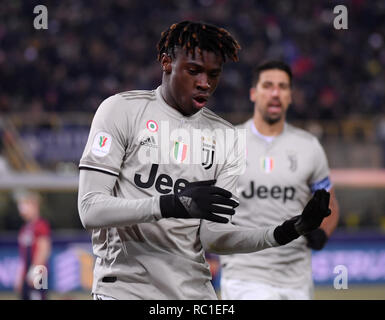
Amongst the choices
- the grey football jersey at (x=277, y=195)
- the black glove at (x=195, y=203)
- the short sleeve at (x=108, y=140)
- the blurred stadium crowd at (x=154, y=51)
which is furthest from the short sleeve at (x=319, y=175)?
the blurred stadium crowd at (x=154, y=51)

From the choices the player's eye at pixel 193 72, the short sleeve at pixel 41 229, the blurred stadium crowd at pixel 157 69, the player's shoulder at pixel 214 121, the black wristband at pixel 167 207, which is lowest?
the black wristband at pixel 167 207

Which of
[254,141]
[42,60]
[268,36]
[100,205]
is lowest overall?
[100,205]

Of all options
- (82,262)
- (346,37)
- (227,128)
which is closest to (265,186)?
(227,128)

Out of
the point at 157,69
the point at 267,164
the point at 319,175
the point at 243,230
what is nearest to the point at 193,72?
the point at 243,230

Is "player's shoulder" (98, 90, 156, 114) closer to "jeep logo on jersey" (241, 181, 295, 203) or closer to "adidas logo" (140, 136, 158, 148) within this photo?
"adidas logo" (140, 136, 158, 148)

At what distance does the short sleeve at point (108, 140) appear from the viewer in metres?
3.22

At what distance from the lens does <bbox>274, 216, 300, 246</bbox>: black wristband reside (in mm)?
3340

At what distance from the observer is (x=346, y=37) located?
1673 cm

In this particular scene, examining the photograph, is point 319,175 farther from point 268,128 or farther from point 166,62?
point 166,62

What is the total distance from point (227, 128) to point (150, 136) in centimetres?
45

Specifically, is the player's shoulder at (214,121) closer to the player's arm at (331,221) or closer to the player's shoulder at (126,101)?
the player's shoulder at (126,101)

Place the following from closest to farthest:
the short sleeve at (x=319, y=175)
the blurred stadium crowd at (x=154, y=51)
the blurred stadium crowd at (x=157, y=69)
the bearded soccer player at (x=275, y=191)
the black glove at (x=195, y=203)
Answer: the black glove at (x=195, y=203) → the bearded soccer player at (x=275, y=191) → the short sleeve at (x=319, y=175) → the blurred stadium crowd at (x=157, y=69) → the blurred stadium crowd at (x=154, y=51)
